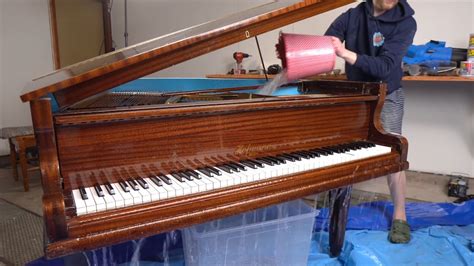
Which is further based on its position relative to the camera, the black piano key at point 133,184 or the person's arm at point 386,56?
the person's arm at point 386,56

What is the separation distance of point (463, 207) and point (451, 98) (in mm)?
1010

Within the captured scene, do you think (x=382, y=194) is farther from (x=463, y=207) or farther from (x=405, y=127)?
(x=405, y=127)

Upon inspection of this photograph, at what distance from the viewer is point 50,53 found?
15.1 ft

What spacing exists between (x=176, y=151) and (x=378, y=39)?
4.70ft

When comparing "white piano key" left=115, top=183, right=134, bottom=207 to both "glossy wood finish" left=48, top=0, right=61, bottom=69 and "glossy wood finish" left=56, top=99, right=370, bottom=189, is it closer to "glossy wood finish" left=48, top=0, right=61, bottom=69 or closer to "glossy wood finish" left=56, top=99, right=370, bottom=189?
"glossy wood finish" left=56, top=99, right=370, bottom=189

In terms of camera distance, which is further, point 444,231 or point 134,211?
point 444,231

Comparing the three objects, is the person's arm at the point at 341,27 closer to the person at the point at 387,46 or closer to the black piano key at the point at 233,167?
the person at the point at 387,46

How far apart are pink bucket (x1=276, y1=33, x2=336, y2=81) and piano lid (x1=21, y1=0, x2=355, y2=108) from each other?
177 millimetres

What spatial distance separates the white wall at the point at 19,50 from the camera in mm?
4199

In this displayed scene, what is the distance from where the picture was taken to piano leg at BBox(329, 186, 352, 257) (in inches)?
76.3

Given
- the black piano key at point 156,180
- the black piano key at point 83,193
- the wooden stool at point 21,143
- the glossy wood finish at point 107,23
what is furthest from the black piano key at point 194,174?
the glossy wood finish at point 107,23

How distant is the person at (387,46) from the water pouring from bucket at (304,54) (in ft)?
0.73

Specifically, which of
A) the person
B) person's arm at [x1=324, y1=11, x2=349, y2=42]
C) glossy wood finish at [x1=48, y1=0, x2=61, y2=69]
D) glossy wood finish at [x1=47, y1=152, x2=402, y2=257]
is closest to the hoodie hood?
the person

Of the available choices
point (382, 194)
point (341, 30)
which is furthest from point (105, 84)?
point (382, 194)
